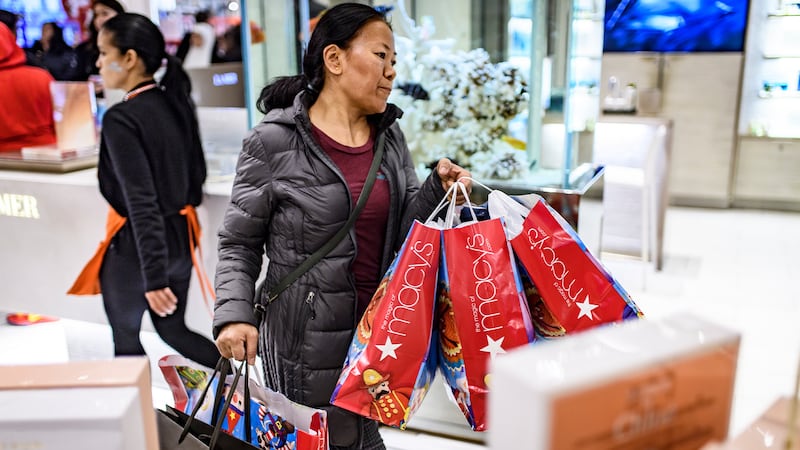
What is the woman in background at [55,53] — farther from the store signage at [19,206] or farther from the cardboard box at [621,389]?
the cardboard box at [621,389]

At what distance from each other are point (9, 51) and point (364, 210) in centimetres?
255

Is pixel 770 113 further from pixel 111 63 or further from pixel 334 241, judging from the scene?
pixel 334 241

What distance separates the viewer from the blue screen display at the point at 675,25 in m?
6.36

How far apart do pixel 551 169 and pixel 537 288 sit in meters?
1.48

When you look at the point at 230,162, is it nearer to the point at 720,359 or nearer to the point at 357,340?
the point at 357,340

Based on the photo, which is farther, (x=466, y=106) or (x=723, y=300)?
(x=723, y=300)

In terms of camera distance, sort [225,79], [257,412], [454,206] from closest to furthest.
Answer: [257,412] → [454,206] → [225,79]

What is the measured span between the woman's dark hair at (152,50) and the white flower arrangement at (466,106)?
0.84m

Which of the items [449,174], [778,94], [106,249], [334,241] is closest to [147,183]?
[106,249]

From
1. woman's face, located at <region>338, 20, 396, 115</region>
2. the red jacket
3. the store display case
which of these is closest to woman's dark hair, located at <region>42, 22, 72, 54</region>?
the red jacket

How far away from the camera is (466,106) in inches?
113

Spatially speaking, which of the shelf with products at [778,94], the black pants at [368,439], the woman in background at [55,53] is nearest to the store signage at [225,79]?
the woman in background at [55,53]

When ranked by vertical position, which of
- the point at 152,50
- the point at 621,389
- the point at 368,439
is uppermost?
the point at 152,50

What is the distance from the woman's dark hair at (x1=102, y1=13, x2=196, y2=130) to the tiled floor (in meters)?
1.17
